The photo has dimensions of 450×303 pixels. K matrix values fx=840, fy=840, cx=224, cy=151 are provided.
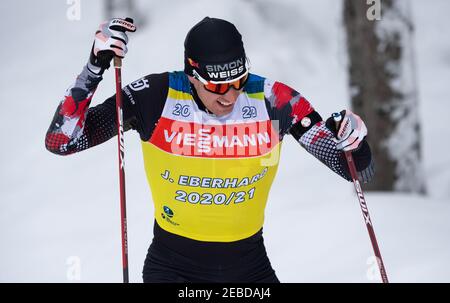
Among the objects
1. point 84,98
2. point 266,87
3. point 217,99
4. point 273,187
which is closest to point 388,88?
point 273,187

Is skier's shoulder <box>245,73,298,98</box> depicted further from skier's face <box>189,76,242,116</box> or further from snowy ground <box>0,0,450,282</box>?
snowy ground <box>0,0,450,282</box>

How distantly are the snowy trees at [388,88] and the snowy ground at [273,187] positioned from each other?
0.53m

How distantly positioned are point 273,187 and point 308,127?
18.7 feet

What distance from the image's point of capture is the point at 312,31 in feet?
58.5

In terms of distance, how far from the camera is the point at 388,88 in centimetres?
905

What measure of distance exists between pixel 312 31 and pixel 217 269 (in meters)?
13.6

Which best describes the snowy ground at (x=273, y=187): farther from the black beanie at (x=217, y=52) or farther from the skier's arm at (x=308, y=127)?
the black beanie at (x=217, y=52)

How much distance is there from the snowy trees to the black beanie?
15.5 ft

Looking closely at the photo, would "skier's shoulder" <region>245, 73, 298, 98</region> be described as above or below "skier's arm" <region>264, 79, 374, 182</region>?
above

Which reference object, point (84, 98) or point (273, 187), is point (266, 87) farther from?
point (273, 187)

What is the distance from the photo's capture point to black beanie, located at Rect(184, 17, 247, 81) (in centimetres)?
449

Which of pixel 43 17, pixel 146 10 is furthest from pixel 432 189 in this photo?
pixel 43 17

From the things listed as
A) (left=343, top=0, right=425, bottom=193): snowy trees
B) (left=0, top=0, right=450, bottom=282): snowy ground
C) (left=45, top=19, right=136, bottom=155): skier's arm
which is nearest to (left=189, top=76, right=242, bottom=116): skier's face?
(left=45, top=19, right=136, bottom=155): skier's arm

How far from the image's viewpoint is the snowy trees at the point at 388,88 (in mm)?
9047
